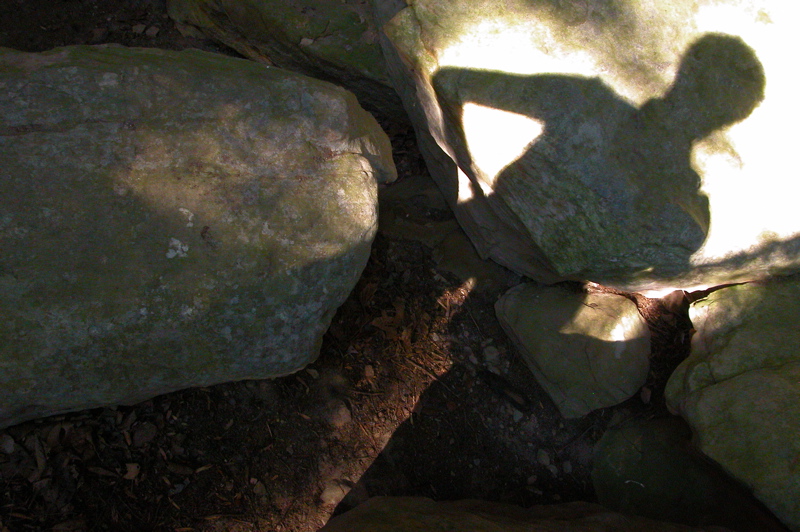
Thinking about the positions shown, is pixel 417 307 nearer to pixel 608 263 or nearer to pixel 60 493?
pixel 608 263

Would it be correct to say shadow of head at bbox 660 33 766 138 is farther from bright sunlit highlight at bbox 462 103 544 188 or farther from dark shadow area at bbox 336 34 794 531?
bright sunlit highlight at bbox 462 103 544 188

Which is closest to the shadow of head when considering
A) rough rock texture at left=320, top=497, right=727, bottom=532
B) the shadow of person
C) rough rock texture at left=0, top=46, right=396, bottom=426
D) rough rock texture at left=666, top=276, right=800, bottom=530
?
the shadow of person

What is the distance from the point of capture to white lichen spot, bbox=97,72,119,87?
187cm

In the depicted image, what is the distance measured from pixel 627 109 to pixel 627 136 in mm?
103

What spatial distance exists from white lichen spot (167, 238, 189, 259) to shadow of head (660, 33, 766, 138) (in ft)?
5.86

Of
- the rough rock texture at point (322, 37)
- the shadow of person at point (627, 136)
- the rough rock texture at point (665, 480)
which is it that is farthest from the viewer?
the rough rock texture at point (322, 37)

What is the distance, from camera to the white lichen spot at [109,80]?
6.12 ft

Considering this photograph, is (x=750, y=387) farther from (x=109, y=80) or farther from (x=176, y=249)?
(x=109, y=80)

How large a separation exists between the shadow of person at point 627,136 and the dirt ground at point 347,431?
2.32 feet

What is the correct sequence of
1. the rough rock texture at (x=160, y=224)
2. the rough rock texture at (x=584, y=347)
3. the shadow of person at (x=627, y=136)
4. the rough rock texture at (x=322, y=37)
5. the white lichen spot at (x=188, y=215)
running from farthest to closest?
1. the rough rock texture at (x=322, y=37)
2. the rough rock texture at (x=584, y=347)
3. the shadow of person at (x=627, y=136)
4. the white lichen spot at (x=188, y=215)
5. the rough rock texture at (x=160, y=224)

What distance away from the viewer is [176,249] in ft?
5.81

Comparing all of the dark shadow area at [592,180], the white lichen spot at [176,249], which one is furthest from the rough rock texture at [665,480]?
the white lichen spot at [176,249]

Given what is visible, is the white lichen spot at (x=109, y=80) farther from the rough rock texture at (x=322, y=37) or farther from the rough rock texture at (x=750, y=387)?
the rough rock texture at (x=750, y=387)

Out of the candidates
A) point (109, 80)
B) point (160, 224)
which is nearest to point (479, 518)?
point (160, 224)
